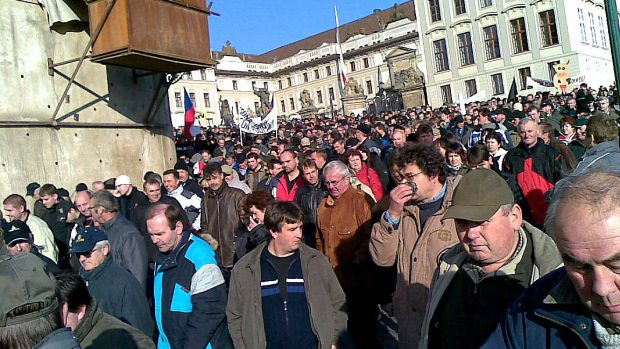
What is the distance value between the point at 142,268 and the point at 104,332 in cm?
251

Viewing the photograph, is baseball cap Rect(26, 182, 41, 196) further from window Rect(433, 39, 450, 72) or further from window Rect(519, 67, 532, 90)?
window Rect(433, 39, 450, 72)

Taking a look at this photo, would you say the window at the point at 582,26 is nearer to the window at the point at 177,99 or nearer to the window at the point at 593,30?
the window at the point at 593,30

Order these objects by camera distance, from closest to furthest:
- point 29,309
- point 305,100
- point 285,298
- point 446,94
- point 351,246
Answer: point 29,309 → point 285,298 → point 351,246 → point 446,94 → point 305,100

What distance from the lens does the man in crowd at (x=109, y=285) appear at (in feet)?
13.2

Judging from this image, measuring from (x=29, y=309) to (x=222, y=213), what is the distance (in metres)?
4.63

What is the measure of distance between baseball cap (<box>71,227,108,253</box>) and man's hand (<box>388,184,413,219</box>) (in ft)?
7.37

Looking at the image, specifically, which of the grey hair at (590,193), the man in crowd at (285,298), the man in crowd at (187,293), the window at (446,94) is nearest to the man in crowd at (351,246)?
the man in crowd at (285,298)

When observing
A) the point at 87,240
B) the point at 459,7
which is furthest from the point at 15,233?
the point at 459,7

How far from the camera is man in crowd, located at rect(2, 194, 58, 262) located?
6.52 meters

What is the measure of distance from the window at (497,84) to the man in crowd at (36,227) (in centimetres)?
4562

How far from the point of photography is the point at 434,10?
166 feet

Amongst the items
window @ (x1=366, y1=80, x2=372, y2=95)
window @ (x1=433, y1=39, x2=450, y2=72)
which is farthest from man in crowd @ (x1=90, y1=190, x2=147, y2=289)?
window @ (x1=366, y1=80, x2=372, y2=95)

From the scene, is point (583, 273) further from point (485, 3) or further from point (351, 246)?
point (485, 3)

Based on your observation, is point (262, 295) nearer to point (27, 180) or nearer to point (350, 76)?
A: point (27, 180)
